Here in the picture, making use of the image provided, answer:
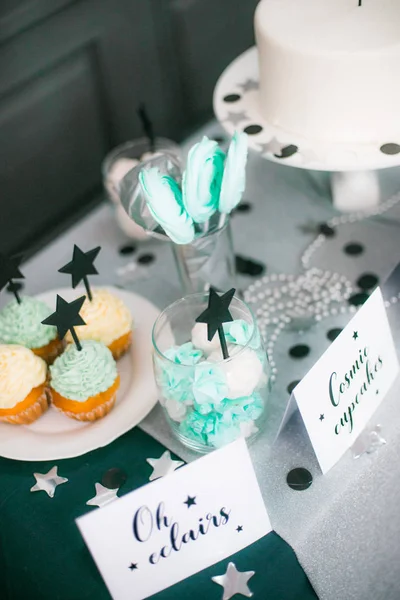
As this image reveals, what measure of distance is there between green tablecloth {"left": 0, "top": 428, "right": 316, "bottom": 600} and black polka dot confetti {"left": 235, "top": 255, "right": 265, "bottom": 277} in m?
0.35

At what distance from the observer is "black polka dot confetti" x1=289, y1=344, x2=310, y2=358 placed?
0.99 meters

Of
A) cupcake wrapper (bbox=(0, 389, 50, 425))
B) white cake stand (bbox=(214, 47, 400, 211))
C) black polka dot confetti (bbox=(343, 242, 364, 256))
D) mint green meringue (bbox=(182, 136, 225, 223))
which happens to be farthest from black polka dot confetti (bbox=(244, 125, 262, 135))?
cupcake wrapper (bbox=(0, 389, 50, 425))

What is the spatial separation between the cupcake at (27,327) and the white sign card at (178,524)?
320 millimetres

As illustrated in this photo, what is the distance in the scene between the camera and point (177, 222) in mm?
829

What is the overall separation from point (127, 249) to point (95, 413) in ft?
1.34

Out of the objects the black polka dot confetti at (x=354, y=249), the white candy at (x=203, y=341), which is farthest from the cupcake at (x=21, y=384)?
the black polka dot confetti at (x=354, y=249)

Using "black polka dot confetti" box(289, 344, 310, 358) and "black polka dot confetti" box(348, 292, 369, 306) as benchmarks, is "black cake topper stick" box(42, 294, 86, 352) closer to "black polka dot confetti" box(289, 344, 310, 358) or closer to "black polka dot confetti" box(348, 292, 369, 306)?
"black polka dot confetti" box(289, 344, 310, 358)

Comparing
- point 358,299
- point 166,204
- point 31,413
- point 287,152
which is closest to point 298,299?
point 358,299

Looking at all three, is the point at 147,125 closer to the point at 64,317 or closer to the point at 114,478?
the point at 64,317

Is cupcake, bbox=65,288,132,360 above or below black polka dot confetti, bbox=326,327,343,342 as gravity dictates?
above

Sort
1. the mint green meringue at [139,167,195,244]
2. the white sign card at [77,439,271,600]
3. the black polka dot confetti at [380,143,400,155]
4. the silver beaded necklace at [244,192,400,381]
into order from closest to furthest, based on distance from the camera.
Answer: the white sign card at [77,439,271,600], the mint green meringue at [139,167,195,244], the black polka dot confetti at [380,143,400,155], the silver beaded necklace at [244,192,400,381]

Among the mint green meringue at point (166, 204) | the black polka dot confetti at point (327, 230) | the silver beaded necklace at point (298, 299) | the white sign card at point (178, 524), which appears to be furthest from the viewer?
the black polka dot confetti at point (327, 230)

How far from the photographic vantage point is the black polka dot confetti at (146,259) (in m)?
1.20

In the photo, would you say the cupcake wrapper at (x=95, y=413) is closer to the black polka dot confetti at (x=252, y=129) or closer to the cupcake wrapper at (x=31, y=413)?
the cupcake wrapper at (x=31, y=413)
